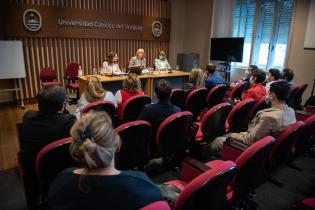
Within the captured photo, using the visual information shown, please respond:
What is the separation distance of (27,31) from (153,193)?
5411mm

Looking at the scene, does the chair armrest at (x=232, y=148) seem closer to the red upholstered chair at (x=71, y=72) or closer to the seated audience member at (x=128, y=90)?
the seated audience member at (x=128, y=90)

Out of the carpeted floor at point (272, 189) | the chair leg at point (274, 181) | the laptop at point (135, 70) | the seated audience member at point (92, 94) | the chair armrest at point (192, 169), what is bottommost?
the carpeted floor at point (272, 189)

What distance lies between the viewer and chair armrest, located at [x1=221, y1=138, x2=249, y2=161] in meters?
2.09

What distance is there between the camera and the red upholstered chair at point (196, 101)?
360cm

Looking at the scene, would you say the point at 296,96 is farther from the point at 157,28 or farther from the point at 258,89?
the point at 157,28

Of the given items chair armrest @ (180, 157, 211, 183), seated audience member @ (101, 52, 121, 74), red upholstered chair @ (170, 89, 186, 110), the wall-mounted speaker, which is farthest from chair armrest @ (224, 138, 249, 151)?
the wall-mounted speaker

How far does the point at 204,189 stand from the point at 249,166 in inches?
22.3

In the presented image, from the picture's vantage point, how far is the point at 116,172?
101 centimetres

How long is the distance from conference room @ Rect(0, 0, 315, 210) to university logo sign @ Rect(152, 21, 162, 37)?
9cm

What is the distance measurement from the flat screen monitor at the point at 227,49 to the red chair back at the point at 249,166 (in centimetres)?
522

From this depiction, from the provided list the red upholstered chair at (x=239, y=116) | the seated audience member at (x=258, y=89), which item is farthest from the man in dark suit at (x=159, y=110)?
the seated audience member at (x=258, y=89)

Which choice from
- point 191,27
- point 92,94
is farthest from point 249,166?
point 191,27

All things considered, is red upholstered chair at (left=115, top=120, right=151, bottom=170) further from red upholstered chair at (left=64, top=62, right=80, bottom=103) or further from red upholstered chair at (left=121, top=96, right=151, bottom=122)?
red upholstered chair at (left=64, top=62, right=80, bottom=103)

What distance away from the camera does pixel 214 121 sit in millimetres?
2578
